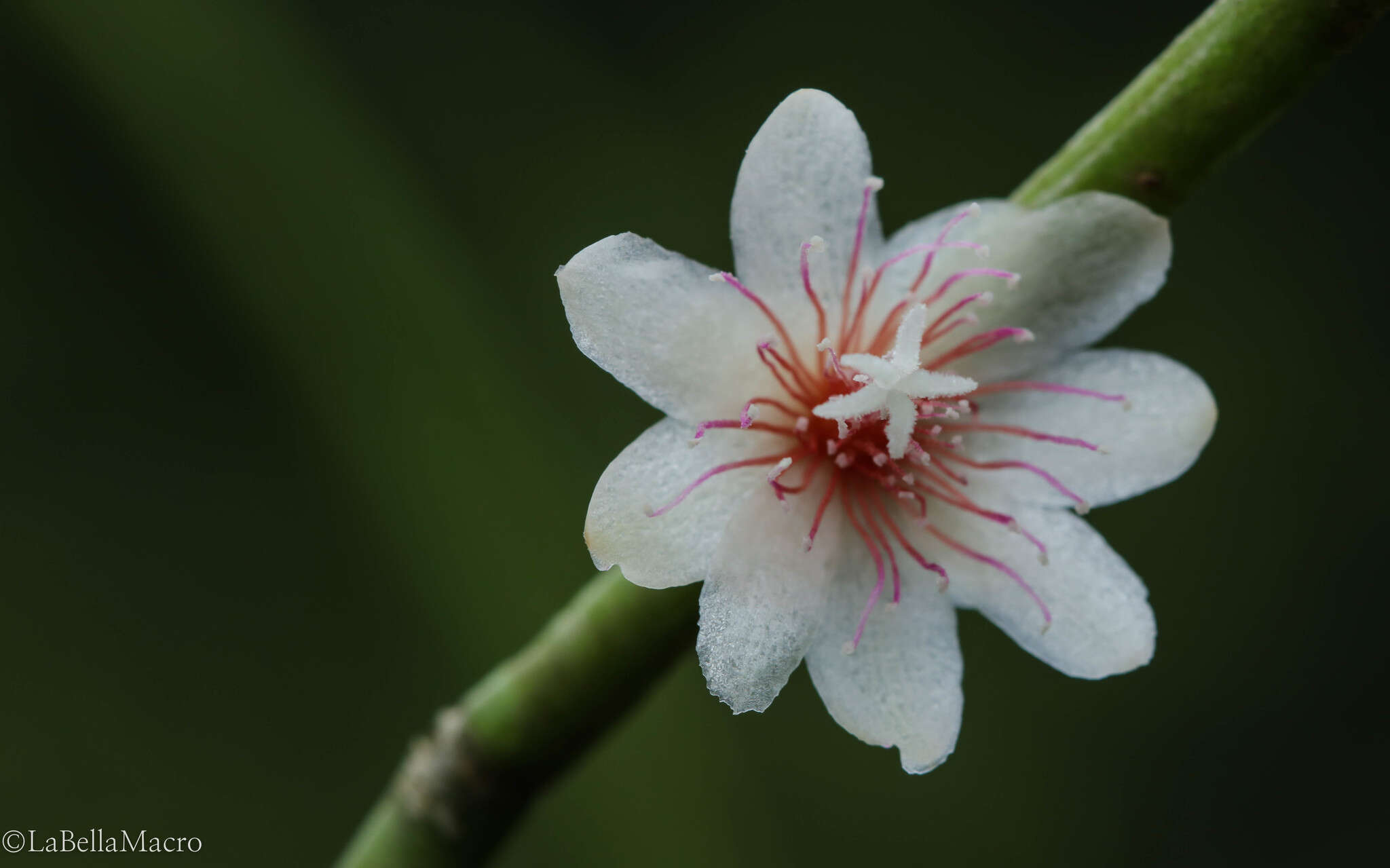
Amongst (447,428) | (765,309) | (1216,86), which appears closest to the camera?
(1216,86)

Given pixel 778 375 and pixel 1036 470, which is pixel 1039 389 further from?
pixel 778 375

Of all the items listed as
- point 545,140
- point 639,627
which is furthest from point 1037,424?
point 545,140

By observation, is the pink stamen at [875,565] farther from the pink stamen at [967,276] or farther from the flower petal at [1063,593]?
the pink stamen at [967,276]

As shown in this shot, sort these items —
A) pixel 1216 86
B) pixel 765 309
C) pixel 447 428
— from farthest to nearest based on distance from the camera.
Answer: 1. pixel 447 428
2. pixel 765 309
3. pixel 1216 86

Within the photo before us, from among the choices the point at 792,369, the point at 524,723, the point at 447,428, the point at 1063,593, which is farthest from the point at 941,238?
the point at 447,428

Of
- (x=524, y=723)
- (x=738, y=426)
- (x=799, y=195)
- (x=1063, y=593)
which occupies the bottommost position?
(x=1063, y=593)

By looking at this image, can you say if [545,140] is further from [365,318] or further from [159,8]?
[159,8]

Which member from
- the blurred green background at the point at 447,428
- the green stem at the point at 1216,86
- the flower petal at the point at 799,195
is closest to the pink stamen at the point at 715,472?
the flower petal at the point at 799,195

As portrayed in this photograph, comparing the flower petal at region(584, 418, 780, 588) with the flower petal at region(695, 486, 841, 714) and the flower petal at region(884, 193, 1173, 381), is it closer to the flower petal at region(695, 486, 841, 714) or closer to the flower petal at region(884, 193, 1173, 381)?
the flower petal at region(695, 486, 841, 714)
